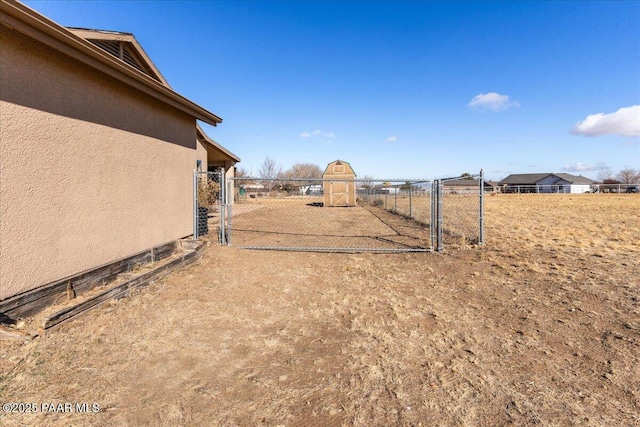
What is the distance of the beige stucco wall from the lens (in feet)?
11.0

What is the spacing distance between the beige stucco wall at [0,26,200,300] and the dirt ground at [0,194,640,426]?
35.8 inches

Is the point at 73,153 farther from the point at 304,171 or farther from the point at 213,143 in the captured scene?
the point at 304,171

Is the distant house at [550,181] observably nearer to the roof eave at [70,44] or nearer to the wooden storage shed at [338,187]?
the wooden storage shed at [338,187]

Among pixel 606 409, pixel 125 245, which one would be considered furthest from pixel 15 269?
pixel 606 409

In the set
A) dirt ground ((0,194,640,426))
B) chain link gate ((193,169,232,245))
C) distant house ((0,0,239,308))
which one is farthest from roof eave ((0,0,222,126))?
dirt ground ((0,194,640,426))

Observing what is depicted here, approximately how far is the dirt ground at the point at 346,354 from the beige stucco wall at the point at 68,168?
0.91 m

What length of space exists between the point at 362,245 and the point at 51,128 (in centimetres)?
685

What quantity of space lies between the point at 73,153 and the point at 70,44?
1.30 metres

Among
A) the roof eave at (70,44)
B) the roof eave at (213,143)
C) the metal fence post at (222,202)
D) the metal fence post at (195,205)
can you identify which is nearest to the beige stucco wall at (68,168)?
the roof eave at (70,44)

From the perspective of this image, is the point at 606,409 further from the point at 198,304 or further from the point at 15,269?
the point at 15,269

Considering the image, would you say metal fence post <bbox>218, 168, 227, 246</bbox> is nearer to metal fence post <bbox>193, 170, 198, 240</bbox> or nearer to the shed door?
metal fence post <bbox>193, 170, 198, 240</bbox>

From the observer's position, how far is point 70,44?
382 centimetres

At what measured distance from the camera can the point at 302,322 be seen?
12.8 feet

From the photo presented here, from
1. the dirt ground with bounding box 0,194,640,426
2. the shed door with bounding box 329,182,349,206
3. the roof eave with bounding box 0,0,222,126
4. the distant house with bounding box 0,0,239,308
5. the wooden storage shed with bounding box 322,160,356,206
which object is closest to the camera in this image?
the dirt ground with bounding box 0,194,640,426
